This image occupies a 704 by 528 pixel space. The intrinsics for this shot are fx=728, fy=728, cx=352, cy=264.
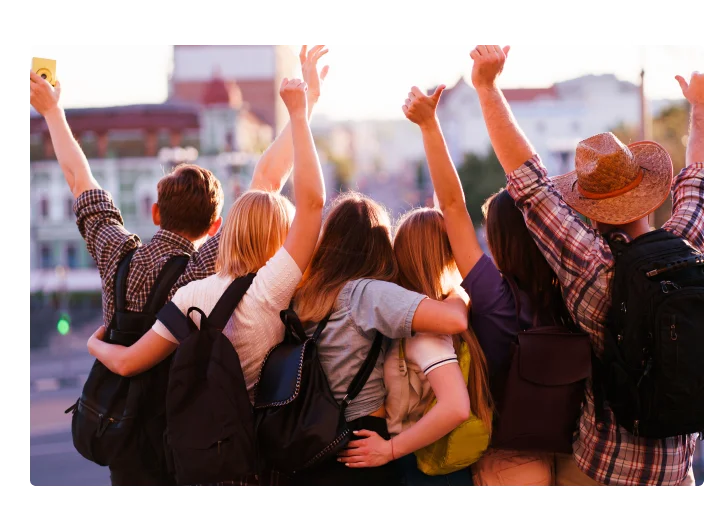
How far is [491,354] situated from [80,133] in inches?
2451

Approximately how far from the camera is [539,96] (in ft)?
211

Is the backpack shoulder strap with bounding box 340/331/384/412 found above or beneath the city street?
above

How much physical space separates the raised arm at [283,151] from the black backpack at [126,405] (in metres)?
0.56

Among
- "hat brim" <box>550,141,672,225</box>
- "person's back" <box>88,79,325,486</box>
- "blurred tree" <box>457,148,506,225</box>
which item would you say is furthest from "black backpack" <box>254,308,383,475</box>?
"blurred tree" <box>457,148,506,225</box>

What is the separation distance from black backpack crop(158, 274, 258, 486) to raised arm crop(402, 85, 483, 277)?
84 centimetres

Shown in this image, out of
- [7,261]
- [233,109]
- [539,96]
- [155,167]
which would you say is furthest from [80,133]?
[7,261]

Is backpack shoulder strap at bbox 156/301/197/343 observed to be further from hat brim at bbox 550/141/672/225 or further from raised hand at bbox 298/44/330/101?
hat brim at bbox 550/141/672/225

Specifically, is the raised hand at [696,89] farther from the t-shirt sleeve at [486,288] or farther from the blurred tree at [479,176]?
the blurred tree at [479,176]

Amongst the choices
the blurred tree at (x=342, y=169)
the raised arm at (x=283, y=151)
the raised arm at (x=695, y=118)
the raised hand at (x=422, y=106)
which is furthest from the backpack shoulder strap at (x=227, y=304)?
the blurred tree at (x=342, y=169)

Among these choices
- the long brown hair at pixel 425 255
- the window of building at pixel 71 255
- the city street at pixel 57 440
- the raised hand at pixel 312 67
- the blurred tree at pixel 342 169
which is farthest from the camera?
the blurred tree at pixel 342 169

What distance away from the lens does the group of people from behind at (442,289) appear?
7.89ft

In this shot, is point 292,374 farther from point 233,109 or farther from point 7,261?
point 233,109

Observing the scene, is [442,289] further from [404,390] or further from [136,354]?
[136,354]

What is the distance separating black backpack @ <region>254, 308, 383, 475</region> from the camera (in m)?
2.32
